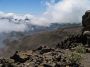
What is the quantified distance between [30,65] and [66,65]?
19.8 feet

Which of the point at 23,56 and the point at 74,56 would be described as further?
the point at 23,56

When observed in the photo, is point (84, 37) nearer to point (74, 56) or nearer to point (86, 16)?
point (86, 16)

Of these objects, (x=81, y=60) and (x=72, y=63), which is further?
(x=81, y=60)

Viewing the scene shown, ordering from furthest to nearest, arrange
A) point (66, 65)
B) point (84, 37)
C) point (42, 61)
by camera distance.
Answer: point (84, 37), point (42, 61), point (66, 65)

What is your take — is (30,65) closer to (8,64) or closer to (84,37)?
(8,64)

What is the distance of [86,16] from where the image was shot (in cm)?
5841

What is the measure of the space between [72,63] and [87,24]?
84.2ft

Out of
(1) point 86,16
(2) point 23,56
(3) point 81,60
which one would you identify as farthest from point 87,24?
(3) point 81,60

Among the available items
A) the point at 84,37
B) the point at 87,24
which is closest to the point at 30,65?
the point at 84,37

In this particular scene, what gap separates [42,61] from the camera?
117 ft

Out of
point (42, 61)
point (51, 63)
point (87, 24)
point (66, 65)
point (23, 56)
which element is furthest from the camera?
point (87, 24)

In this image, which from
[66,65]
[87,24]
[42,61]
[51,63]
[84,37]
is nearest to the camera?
[66,65]

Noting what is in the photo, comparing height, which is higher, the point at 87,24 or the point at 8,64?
the point at 87,24

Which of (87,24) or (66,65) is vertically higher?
(87,24)
